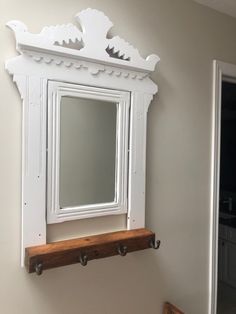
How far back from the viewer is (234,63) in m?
1.72

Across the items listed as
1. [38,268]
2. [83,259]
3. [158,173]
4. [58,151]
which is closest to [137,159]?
Result: [158,173]

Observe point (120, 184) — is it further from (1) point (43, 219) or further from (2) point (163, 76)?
(2) point (163, 76)

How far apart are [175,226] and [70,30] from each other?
3.45 ft

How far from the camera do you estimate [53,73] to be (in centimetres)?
111

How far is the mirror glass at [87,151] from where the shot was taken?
117cm

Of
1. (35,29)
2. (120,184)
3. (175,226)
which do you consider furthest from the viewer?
(175,226)

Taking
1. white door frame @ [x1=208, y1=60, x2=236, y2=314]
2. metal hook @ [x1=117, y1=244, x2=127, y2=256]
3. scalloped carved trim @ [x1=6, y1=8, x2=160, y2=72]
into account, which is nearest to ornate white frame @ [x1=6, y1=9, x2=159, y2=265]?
scalloped carved trim @ [x1=6, y1=8, x2=160, y2=72]

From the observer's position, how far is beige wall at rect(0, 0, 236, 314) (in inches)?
42.3

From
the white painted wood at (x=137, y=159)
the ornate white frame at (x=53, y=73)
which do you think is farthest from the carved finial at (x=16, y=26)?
the white painted wood at (x=137, y=159)

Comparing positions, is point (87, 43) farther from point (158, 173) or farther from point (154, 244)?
point (154, 244)

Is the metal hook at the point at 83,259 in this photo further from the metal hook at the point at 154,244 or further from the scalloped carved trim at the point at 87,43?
the scalloped carved trim at the point at 87,43

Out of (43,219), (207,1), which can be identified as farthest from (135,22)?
(43,219)

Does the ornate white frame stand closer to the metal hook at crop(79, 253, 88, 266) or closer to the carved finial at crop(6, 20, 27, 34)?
the carved finial at crop(6, 20, 27, 34)

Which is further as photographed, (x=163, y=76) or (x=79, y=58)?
(x=163, y=76)
